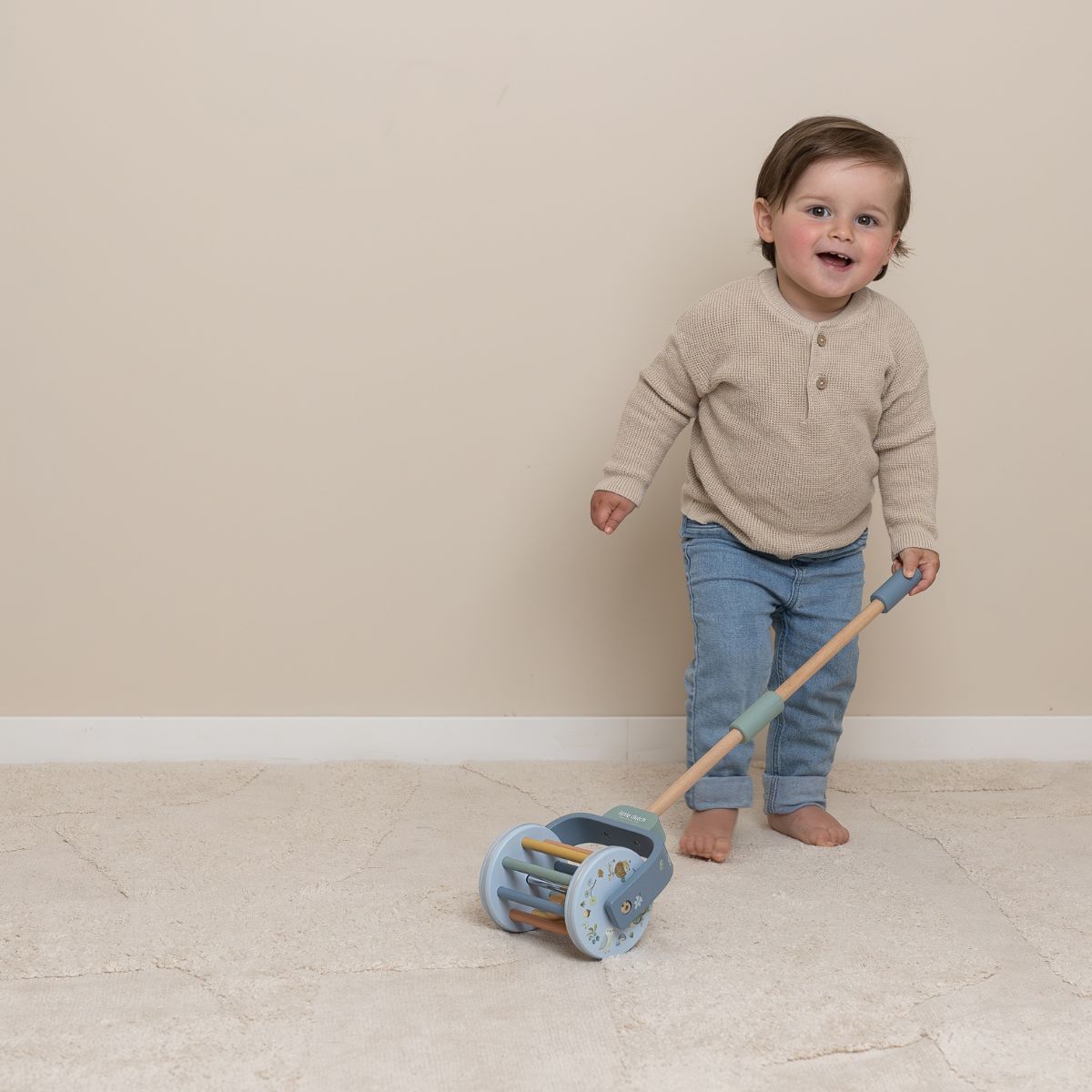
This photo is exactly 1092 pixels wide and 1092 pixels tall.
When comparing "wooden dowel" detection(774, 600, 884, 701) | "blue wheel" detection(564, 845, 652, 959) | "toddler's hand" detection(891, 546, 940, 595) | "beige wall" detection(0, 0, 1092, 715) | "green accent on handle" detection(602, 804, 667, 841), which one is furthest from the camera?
"beige wall" detection(0, 0, 1092, 715)

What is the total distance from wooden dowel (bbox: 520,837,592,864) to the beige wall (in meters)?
0.54

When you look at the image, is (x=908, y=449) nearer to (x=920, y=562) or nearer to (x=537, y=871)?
(x=920, y=562)

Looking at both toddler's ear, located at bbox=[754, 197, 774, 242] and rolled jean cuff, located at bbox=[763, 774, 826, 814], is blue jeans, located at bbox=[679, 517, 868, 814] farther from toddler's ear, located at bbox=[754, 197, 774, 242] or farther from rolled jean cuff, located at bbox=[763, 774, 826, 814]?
toddler's ear, located at bbox=[754, 197, 774, 242]

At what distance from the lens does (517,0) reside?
4.98 ft

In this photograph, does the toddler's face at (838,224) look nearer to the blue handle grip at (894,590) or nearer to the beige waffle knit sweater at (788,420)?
the beige waffle knit sweater at (788,420)

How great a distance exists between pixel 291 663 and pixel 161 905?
0.51 meters

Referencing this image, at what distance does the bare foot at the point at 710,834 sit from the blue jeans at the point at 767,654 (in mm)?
11

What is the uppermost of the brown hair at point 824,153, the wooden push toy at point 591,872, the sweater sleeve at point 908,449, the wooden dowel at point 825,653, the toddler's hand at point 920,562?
the brown hair at point 824,153

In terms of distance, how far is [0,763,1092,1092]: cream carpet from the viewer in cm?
88

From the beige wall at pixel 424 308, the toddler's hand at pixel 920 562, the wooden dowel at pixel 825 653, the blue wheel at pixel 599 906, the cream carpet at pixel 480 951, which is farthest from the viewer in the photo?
the beige wall at pixel 424 308

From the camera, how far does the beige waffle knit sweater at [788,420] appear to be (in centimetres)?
134

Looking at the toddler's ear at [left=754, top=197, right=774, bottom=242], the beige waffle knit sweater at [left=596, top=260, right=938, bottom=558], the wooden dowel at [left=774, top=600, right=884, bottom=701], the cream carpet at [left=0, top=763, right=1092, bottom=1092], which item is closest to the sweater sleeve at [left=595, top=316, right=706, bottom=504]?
the beige waffle knit sweater at [left=596, top=260, right=938, bottom=558]

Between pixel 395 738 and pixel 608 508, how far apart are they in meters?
0.46

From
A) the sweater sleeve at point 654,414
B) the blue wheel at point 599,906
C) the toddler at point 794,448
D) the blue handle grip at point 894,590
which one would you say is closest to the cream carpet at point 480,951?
the blue wheel at point 599,906
